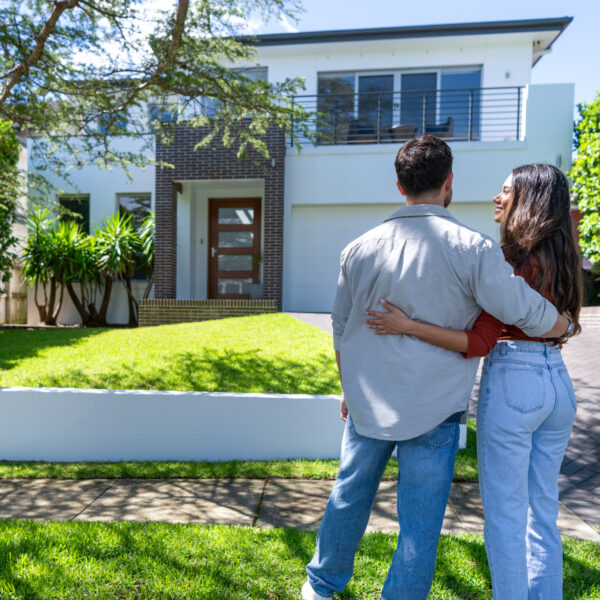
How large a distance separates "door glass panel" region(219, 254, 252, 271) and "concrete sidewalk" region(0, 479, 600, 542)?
8.88 metres

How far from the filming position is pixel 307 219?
1157 centimetres

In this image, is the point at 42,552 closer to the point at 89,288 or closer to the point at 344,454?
the point at 344,454

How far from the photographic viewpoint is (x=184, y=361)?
18.7 feet

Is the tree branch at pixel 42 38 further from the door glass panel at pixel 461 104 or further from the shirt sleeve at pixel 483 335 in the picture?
the door glass panel at pixel 461 104

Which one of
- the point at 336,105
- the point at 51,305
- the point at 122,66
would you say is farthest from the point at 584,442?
the point at 51,305

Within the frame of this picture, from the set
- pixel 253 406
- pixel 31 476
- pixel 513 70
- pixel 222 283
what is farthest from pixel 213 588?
pixel 513 70

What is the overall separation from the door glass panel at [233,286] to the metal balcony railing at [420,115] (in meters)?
3.49

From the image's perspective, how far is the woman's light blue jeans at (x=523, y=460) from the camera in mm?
1649

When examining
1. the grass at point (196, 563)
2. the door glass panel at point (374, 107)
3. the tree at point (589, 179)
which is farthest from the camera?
the door glass panel at point (374, 107)

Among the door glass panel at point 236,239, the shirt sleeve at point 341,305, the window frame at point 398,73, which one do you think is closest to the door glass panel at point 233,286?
the door glass panel at point 236,239

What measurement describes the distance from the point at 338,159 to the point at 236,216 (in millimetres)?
2969

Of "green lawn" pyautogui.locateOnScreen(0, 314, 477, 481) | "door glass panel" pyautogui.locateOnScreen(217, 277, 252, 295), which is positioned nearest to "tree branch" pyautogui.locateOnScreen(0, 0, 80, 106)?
"green lawn" pyautogui.locateOnScreen(0, 314, 477, 481)

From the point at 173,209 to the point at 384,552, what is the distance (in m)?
9.77

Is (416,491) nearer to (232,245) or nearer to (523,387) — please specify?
(523,387)
